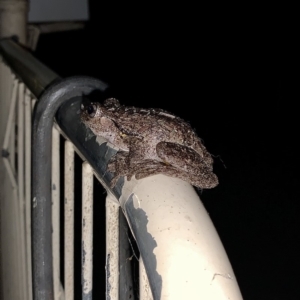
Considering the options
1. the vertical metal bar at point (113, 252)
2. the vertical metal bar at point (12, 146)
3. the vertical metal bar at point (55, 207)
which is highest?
the vertical metal bar at point (12, 146)

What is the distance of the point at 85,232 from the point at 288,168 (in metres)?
4.07

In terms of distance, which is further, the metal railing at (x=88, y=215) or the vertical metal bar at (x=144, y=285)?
the vertical metal bar at (x=144, y=285)

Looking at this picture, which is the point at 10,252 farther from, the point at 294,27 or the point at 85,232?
the point at 294,27

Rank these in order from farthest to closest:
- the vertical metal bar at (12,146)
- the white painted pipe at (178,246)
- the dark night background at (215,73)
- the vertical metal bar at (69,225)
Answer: the dark night background at (215,73)
the vertical metal bar at (12,146)
the vertical metal bar at (69,225)
the white painted pipe at (178,246)

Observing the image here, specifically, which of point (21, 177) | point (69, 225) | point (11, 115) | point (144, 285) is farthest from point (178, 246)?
point (11, 115)

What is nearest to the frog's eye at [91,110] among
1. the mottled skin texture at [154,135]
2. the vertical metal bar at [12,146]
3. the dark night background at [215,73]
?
the mottled skin texture at [154,135]

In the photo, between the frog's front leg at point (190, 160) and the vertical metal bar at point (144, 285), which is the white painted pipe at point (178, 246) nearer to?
the vertical metal bar at point (144, 285)

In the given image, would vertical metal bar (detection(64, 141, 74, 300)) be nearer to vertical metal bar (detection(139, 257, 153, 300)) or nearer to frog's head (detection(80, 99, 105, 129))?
frog's head (detection(80, 99, 105, 129))

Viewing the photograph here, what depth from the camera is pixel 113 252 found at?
0.74 meters

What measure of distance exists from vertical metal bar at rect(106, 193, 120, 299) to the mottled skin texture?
172 mm

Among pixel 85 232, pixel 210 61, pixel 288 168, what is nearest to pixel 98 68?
pixel 210 61

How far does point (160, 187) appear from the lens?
591mm

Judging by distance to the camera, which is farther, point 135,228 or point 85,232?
point 85,232

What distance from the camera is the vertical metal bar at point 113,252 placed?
74 centimetres
